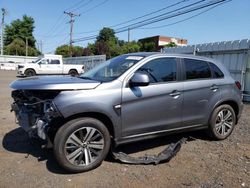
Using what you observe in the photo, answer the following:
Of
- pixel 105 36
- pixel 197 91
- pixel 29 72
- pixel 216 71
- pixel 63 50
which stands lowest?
pixel 29 72

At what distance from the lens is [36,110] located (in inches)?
177

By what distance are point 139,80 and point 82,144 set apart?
4.20 ft

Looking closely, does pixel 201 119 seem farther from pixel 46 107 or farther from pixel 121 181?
pixel 46 107

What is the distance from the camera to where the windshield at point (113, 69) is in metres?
4.75

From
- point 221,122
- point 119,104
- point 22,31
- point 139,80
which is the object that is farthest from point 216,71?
point 22,31

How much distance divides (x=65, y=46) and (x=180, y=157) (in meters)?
63.9

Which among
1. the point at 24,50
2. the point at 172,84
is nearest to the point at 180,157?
the point at 172,84

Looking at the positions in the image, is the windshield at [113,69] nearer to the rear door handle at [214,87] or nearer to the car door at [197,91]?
the car door at [197,91]

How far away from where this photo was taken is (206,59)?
19.1 feet

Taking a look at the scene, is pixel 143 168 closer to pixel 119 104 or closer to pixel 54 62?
pixel 119 104

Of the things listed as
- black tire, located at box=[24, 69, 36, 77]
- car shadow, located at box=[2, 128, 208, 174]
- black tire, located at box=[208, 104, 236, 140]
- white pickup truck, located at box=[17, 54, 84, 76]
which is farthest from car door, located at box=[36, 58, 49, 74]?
black tire, located at box=[208, 104, 236, 140]

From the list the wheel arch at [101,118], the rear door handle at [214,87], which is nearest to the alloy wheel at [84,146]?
the wheel arch at [101,118]

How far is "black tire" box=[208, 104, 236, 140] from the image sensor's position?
5.73 metres

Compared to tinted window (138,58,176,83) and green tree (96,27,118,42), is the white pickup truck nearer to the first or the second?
tinted window (138,58,176,83)
